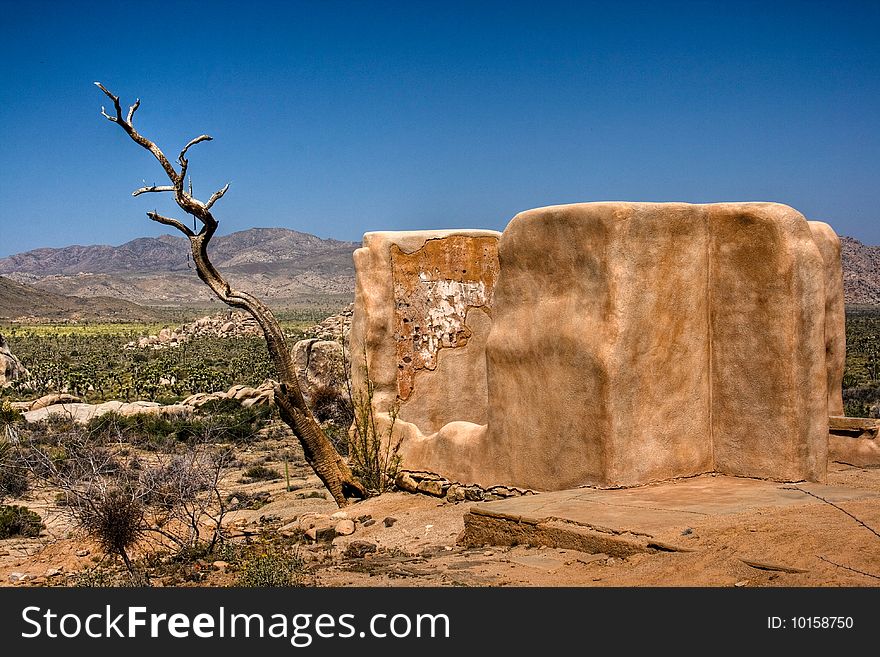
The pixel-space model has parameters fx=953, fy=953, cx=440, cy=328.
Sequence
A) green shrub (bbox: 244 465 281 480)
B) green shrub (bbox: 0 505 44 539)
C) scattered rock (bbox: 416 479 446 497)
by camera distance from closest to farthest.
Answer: scattered rock (bbox: 416 479 446 497) < green shrub (bbox: 0 505 44 539) < green shrub (bbox: 244 465 281 480)

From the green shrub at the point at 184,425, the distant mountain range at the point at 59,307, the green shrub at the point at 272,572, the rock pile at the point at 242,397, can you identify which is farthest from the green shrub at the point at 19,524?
the distant mountain range at the point at 59,307

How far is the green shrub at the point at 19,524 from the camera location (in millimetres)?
11257

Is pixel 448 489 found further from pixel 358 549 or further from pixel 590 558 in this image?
pixel 590 558

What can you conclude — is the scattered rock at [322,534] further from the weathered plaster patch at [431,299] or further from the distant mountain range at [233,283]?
the distant mountain range at [233,283]

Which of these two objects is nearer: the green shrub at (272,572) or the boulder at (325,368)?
the green shrub at (272,572)

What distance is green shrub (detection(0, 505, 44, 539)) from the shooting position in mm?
11257

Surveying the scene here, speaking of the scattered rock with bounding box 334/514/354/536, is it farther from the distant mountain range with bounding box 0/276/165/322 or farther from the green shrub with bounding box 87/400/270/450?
the distant mountain range with bounding box 0/276/165/322

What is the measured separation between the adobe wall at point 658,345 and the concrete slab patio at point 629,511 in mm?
280

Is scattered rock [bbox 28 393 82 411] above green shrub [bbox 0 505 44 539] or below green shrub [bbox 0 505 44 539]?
above

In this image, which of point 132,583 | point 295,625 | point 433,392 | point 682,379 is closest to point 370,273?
point 433,392

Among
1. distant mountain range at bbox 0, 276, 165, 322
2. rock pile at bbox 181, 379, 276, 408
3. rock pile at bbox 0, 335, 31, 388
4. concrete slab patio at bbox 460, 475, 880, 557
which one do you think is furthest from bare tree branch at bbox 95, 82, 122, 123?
distant mountain range at bbox 0, 276, 165, 322

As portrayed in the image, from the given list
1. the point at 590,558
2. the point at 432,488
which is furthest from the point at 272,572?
the point at 432,488

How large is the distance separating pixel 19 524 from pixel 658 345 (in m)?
7.96

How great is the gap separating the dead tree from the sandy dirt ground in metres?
1.75
